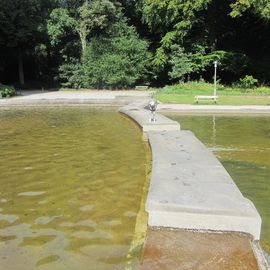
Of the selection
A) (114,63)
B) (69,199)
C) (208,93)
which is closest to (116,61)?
(114,63)

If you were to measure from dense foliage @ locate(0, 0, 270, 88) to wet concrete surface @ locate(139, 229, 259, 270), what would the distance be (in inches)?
1113

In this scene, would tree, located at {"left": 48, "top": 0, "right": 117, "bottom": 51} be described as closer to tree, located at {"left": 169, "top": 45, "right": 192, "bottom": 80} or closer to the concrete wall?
tree, located at {"left": 169, "top": 45, "right": 192, "bottom": 80}

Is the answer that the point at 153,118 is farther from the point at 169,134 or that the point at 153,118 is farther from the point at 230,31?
the point at 230,31

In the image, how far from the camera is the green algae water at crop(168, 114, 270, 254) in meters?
6.09

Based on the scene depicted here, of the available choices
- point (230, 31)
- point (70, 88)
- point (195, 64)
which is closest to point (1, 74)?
point (70, 88)

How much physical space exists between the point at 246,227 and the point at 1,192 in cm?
367

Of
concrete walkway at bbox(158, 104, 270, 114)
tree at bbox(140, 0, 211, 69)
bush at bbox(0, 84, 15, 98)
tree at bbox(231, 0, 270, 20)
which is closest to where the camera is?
concrete walkway at bbox(158, 104, 270, 114)

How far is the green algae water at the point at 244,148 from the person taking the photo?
6.09m

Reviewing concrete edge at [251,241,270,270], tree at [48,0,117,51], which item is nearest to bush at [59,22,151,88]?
tree at [48,0,117,51]

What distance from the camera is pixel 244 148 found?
31.8ft

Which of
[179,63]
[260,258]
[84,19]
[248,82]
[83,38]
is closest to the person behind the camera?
[260,258]

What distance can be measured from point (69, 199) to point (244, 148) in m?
5.56

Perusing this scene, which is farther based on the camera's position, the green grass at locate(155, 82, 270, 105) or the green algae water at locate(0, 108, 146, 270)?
the green grass at locate(155, 82, 270, 105)

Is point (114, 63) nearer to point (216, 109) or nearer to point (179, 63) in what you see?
point (179, 63)
